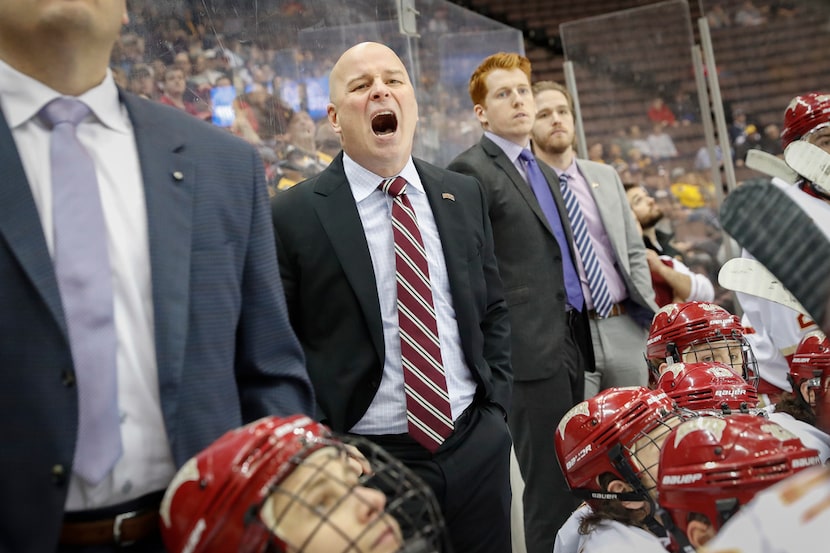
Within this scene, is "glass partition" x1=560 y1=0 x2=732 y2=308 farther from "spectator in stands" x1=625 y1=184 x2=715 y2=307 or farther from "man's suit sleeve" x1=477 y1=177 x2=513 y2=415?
"man's suit sleeve" x1=477 y1=177 x2=513 y2=415

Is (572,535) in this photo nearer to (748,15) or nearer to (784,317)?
(784,317)

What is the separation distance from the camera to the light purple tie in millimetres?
1372

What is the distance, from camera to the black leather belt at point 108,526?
1.38 metres

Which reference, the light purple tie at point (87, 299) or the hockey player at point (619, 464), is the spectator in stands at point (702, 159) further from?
the light purple tie at point (87, 299)

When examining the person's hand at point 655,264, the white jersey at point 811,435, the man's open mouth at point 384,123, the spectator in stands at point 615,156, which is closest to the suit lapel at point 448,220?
the man's open mouth at point 384,123

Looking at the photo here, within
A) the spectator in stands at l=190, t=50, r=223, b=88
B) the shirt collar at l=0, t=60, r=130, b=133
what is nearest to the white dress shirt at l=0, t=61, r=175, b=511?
the shirt collar at l=0, t=60, r=130, b=133

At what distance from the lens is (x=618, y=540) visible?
237 centimetres

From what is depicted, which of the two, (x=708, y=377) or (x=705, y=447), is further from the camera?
(x=708, y=377)

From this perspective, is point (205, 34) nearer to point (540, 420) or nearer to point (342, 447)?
point (540, 420)

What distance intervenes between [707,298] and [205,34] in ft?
9.47

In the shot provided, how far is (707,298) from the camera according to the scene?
4711mm

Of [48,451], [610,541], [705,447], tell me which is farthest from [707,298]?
[48,451]

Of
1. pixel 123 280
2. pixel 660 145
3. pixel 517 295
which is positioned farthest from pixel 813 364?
pixel 660 145

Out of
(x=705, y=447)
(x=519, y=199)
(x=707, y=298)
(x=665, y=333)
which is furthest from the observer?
(x=707, y=298)
